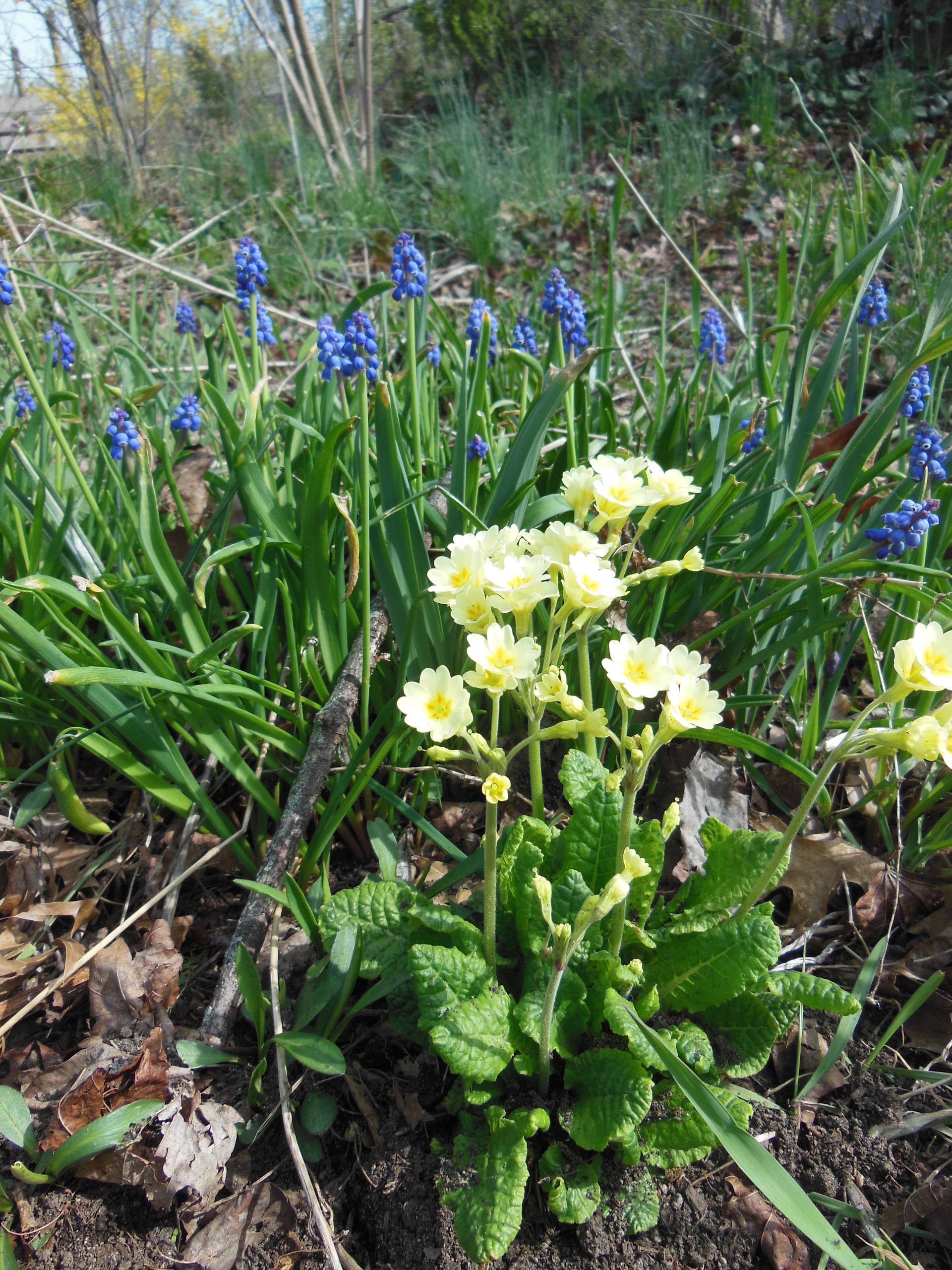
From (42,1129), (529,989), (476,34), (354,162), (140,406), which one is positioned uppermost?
(476,34)

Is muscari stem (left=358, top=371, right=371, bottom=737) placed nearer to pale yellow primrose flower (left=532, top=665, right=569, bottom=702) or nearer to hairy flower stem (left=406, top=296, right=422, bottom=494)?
hairy flower stem (left=406, top=296, right=422, bottom=494)

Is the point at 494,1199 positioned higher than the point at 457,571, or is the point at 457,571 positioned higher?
the point at 457,571

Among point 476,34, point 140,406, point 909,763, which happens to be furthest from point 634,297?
point 476,34

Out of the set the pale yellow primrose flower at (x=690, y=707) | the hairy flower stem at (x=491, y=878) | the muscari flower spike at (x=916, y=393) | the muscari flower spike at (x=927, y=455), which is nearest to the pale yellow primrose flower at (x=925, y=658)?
the pale yellow primrose flower at (x=690, y=707)

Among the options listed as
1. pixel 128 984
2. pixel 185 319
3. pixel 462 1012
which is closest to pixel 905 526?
pixel 462 1012

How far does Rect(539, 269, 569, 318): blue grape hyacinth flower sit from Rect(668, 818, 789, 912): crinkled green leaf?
1.57 metres

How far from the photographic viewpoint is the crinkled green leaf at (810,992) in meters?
1.32

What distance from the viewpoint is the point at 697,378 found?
8.02 ft

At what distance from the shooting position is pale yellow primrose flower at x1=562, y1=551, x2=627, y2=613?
120 centimetres

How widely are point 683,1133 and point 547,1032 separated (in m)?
Answer: 0.28

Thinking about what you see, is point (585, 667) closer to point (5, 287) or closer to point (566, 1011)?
point (566, 1011)

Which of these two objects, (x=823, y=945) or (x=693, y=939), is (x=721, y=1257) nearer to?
(x=693, y=939)

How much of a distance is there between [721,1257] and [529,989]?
20.5 inches

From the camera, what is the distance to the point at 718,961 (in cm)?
137
